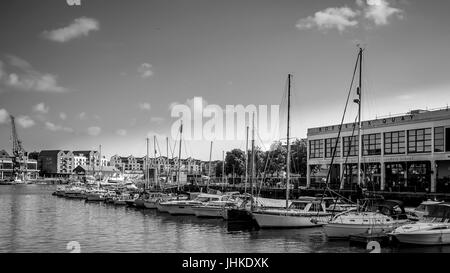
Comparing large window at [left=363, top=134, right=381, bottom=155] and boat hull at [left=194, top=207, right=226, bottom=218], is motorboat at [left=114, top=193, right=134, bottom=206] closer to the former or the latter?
boat hull at [left=194, top=207, right=226, bottom=218]

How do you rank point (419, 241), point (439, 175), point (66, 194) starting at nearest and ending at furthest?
1. point (419, 241)
2. point (439, 175)
3. point (66, 194)

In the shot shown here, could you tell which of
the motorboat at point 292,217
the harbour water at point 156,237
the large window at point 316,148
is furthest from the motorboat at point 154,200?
the large window at point 316,148

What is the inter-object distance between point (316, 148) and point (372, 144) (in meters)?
10.6

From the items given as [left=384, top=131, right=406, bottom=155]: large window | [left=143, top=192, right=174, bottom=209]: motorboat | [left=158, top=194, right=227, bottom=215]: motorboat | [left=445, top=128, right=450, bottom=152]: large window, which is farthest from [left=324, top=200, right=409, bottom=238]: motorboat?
[left=384, top=131, right=406, bottom=155]: large window

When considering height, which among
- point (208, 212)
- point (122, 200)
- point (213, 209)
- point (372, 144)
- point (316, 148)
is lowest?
point (122, 200)

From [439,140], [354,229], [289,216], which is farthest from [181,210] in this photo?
[439,140]

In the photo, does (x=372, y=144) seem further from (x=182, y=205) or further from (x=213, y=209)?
(x=182, y=205)

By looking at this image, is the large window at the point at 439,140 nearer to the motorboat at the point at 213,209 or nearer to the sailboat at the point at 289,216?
the sailboat at the point at 289,216

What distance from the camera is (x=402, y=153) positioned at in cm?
5275

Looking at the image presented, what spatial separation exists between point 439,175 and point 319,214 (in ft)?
80.1

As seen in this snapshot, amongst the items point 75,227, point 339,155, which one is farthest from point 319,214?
point 339,155

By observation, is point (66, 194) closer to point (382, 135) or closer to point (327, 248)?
point (382, 135)

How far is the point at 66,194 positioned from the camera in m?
82.9

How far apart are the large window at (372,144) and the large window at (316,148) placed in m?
8.44
